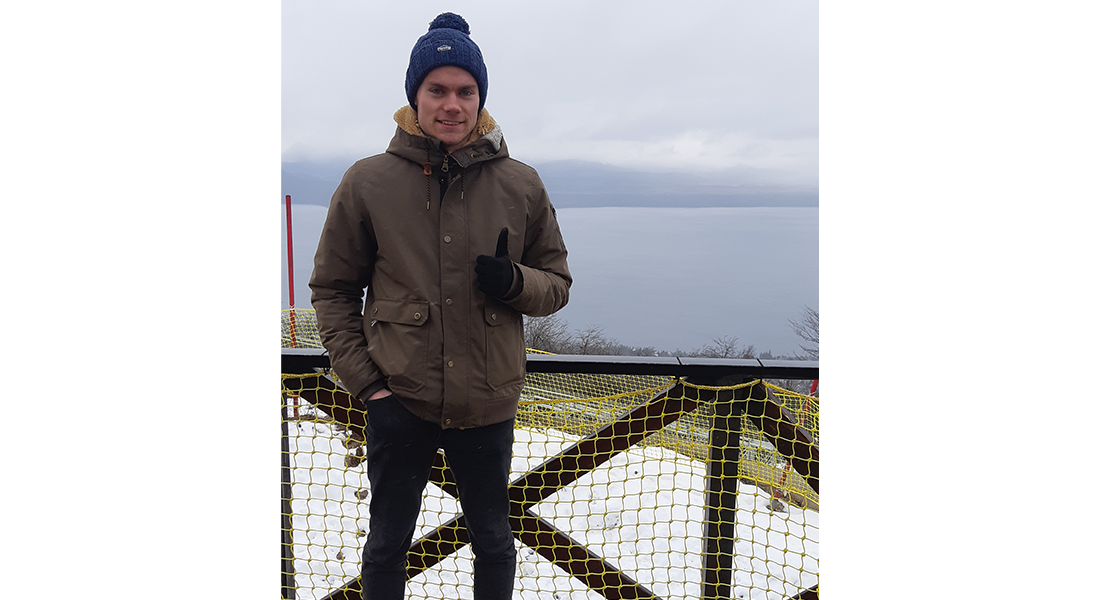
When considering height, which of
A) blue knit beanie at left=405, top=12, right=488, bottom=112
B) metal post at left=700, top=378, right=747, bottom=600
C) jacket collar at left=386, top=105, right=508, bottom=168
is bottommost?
metal post at left=700, top=378, right=747, bottom=600

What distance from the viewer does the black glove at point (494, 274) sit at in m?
1.47

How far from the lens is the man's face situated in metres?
1.49

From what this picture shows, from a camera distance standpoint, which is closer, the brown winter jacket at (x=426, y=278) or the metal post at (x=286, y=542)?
the brown winter jacket at (x=426, y=278)

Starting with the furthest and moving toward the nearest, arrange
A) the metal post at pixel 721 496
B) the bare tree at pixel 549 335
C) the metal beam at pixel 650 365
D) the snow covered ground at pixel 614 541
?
the bare tree at pixel 549 335 → the snow covered ground at pixel 614 541 → the metal post at pixel 721 496 → the metal beam at pixel 650 365

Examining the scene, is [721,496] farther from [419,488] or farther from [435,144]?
[435,144]

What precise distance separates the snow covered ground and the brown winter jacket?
25.4 inches

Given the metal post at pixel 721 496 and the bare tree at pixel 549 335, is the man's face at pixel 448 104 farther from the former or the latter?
the bare tree at pixel 549 335

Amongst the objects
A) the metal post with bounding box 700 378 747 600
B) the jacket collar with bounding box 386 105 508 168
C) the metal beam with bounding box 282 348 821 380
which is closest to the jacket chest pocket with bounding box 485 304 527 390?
the metal beam with bounding box 282 348 821 380

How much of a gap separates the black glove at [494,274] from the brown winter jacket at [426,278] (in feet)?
0.09

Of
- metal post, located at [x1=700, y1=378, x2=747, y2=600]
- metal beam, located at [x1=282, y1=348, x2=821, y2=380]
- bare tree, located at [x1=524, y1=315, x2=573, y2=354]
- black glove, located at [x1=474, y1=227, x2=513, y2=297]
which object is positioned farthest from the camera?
bare tree, located at [x1=524, y1=315, x2=573, y2=354]

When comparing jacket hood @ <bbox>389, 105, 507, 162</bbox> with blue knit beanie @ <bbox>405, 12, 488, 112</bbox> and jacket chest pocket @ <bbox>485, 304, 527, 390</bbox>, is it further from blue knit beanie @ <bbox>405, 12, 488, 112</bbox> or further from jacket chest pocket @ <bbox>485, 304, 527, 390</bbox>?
jacket chest pocket @ <bbox>485, 304, 527, 390</bbox>

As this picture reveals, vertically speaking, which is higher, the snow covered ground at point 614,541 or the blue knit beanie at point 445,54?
the blue knit beanie at point 445,54

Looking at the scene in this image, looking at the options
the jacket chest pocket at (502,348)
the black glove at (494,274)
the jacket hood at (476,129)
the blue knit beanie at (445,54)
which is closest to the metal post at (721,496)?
the jacket chest pocket at (502,348)
